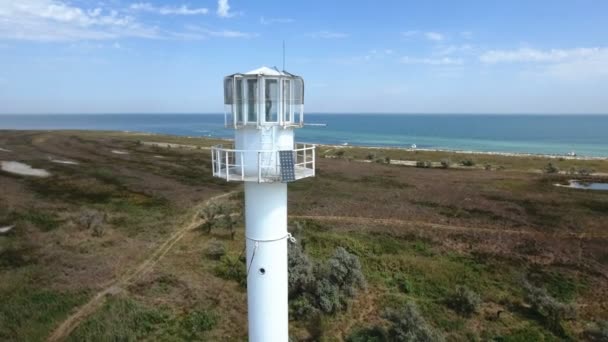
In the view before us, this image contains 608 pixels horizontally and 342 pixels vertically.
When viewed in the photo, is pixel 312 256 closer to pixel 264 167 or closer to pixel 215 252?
pixel 215 252

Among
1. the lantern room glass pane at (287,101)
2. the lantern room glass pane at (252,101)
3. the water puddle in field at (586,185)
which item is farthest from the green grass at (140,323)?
the water puddle in field at (586,185)

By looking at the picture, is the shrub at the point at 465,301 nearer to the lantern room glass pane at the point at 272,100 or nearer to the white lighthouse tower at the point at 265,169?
the white lighthouse tower at the point at 265,169

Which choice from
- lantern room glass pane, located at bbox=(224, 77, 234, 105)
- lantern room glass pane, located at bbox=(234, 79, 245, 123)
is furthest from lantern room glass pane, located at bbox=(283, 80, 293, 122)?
lantern room glass pane, located at bbox=(224, 77, 234, 105)

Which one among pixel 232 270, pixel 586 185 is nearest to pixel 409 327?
pixel 232 270

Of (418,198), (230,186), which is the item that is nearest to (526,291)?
(418,198)

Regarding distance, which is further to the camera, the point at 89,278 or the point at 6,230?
the point at 6,230

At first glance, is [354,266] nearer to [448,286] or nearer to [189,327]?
[448,286]
